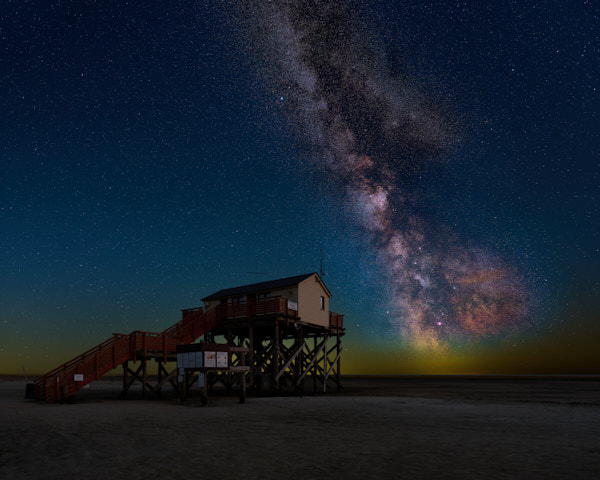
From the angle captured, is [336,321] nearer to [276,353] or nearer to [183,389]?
[276,353]

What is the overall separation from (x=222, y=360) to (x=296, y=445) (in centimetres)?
1314

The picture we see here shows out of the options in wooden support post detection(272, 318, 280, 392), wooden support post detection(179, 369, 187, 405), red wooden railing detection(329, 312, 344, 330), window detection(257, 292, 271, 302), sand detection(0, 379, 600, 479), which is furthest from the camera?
red wooden railing detection(329, 312, 344, 330)

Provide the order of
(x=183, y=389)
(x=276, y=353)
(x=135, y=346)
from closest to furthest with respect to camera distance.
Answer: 1. (x=183, y=389)
2. (x=135, y=346)
3. (x=276, y=353)

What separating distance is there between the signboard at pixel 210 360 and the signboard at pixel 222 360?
224mm

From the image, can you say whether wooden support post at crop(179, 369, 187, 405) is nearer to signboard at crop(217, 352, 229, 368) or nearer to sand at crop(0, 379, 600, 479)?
signboard at crop(217, 352, 229, 368)

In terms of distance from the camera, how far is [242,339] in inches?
1553

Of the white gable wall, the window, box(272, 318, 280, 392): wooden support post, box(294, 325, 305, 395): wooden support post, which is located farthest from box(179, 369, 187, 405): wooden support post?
box(294, 325, 305, 395): wooden support post

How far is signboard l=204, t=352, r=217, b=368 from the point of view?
77.2 ft

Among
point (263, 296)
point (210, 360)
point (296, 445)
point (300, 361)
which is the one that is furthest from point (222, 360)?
point (300, 361)

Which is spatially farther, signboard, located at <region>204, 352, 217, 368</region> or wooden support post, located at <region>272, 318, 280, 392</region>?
wooden support post, located at <region>272, 318, 280, 392</region>

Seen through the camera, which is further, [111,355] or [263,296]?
[263,296]

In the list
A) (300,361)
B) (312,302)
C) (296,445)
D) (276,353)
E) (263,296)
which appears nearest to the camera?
(296,445)

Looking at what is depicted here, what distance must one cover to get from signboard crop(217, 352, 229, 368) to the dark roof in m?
10.8

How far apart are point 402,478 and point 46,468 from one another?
652cm
